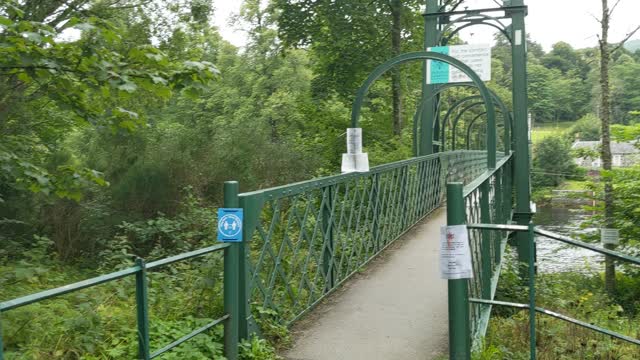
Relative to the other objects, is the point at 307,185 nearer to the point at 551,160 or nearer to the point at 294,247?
the point at 294,247

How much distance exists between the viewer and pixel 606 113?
17.7 metres

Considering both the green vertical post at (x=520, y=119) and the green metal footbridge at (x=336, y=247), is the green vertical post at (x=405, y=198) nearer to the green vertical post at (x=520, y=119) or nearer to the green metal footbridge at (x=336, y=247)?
the green metal footbridge at (x=336, y=247)

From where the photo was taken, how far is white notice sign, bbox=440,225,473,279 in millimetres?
3699

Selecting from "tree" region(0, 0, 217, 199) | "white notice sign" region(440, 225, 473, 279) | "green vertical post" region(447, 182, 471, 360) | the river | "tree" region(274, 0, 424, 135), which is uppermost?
"tree" region(274, 0, 424, 135)

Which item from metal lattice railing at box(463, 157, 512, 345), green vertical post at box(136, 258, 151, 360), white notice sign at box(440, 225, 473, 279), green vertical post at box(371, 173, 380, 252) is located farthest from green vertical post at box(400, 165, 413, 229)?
green vertical post at box(136, 258, 151, 360)

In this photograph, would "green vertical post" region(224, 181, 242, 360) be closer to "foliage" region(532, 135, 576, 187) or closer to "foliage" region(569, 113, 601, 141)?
"foliage" region(532, 135, 576, 187)

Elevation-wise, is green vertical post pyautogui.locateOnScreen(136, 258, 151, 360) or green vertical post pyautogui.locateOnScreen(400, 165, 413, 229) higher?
green vertical post pyautogui.locateOnScreen(400, 165, 413, 229)

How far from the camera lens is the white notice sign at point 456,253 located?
3699mm

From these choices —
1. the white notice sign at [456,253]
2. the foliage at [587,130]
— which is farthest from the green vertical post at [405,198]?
the foliage at [587,130]

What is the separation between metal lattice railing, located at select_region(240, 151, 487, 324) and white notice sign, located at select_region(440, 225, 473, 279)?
1411mm

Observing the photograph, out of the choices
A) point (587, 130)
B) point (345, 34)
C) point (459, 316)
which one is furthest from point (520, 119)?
point (587, 130)

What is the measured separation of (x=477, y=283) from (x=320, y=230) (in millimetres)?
1740

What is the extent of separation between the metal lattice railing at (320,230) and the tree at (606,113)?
9.51 meters

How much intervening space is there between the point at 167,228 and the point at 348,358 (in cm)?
760
